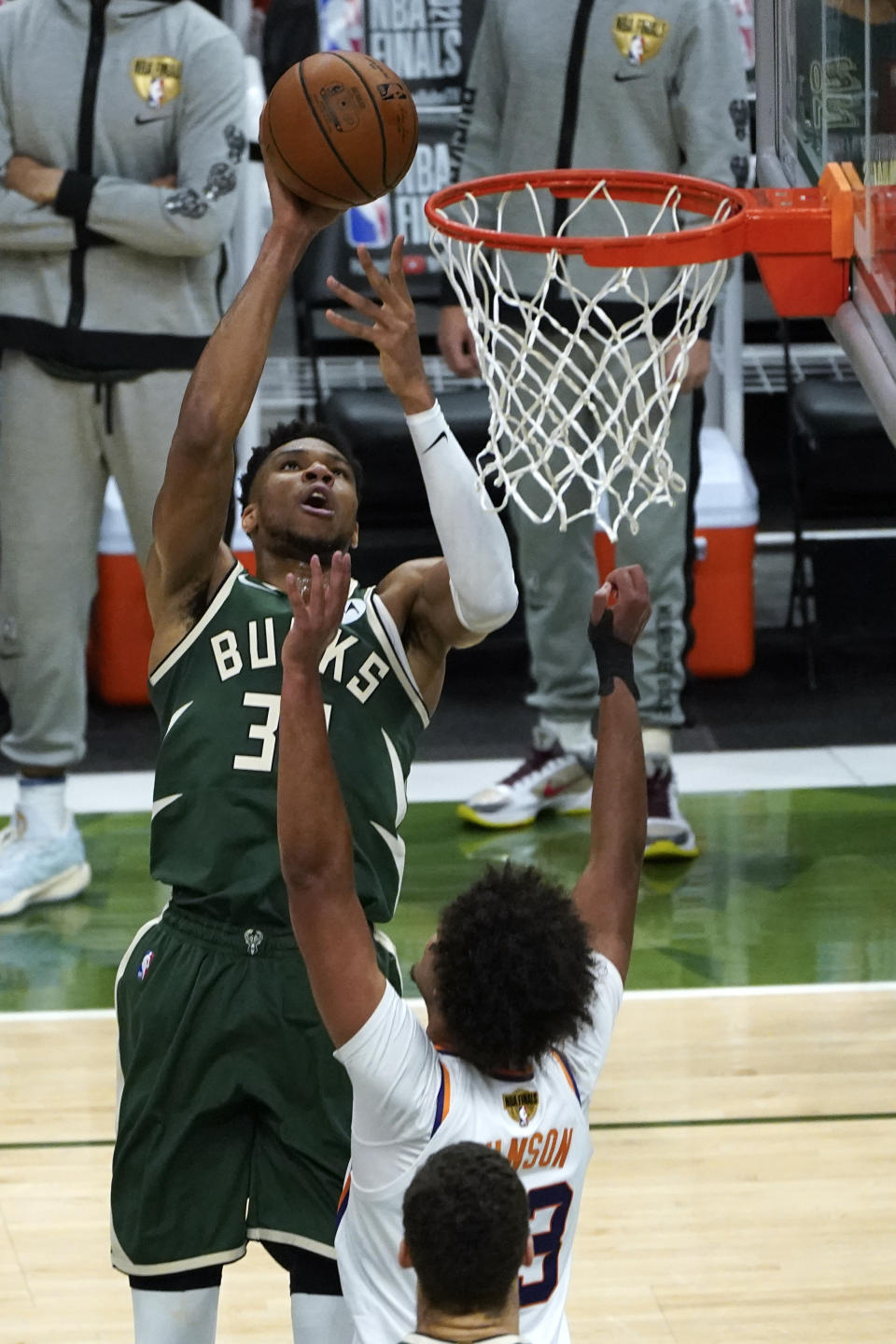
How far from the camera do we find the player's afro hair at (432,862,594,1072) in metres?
2.15

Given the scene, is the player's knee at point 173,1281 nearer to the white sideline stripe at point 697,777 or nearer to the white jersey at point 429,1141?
the white jersey at point 429,1141

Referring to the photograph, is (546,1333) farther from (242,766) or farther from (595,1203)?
(595,1203)

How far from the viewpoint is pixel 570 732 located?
18.8 ft

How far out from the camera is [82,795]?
19.9 feet

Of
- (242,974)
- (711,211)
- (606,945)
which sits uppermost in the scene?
(711,211)

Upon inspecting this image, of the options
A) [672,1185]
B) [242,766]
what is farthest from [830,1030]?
[242,766]

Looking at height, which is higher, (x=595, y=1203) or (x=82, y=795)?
(x=595, y=1203)

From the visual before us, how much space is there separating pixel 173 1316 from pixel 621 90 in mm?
3471

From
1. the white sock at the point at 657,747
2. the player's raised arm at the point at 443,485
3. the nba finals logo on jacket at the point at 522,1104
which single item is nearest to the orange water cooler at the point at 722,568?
the white sock at the point at 657,747

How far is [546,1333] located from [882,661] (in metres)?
5.24

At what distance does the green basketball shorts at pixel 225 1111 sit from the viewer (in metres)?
2.73

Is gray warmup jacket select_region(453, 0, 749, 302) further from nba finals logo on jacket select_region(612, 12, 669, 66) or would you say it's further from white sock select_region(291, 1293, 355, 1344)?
white sock select_region(291, 1293, 355, 1344)

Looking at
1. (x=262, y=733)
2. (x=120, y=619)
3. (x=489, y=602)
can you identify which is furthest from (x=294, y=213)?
(x=120, y=619)

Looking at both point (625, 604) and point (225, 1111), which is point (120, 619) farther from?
point (625, 604)
